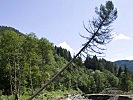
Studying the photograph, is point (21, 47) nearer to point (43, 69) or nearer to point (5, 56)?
point (5, 56)

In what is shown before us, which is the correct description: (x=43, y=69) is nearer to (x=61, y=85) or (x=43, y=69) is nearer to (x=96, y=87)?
(x=61, y=85)

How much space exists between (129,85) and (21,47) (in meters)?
→ 89.7

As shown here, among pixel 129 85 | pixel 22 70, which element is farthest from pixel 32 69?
Result: pixel 129 85

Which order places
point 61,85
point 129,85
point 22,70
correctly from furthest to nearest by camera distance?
1. point 129,85
2. point 61,85
3. point 22,70

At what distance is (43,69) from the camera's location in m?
62.2

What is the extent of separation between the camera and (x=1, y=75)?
221ft

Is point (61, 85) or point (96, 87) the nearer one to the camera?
point (61, 85)

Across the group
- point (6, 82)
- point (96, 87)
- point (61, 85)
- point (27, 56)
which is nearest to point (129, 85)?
point (96, 87)

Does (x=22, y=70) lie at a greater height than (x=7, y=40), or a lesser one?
lesser

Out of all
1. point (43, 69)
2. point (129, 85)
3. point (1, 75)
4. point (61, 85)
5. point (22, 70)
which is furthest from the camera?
point (129, 85)

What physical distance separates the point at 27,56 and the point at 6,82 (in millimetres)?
15814

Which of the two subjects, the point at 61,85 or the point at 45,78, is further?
the point at 61,85

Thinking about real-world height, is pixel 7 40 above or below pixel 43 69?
above

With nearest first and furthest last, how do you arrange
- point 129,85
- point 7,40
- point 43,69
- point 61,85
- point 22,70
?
point 7,40 < point 22,70 < point 43,69 < point 61,85 < point 129,85
